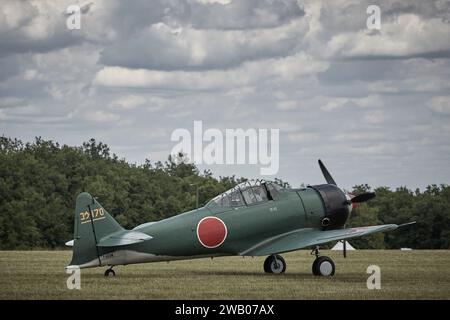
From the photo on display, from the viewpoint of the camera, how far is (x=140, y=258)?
19875mm

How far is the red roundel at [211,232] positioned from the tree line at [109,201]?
44.1 m

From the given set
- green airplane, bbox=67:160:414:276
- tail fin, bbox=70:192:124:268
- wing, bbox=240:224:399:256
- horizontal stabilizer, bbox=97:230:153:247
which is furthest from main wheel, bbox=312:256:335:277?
tail fin, bbox=70:192:124:268

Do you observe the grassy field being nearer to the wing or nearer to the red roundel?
the wing

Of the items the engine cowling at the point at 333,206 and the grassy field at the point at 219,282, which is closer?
the grassy field at the point at 219,282

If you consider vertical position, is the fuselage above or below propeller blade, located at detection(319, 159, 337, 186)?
below

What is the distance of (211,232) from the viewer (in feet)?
67.5

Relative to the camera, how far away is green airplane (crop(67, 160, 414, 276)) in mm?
19453

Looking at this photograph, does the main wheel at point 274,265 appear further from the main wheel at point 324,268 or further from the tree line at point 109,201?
the tree line at point 109,201

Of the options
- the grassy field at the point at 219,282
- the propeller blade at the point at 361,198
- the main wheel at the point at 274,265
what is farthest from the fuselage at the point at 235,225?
the main wheel at the point at 274,265

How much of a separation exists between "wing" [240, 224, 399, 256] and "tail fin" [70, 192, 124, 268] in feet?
11.3

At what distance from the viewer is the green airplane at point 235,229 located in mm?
19453
